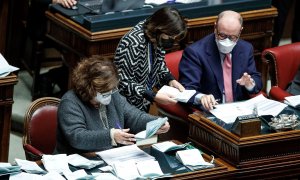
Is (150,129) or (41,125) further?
(41,125)

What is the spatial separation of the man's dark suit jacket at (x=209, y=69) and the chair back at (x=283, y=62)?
0.56 m

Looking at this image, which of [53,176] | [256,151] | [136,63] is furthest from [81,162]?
[136,63]

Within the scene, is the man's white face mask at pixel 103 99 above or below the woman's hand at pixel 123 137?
above

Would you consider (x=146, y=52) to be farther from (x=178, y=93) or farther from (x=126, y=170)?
(x=126, y=170)

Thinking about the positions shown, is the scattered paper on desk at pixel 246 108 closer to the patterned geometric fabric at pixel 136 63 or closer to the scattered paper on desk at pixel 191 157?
the scattered paper on desk at pixel 191 157

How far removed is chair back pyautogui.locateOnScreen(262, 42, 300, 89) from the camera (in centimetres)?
709

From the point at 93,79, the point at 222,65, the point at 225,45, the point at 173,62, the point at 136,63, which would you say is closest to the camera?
the point at 93,79

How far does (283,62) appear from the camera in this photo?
280 inches

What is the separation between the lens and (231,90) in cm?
654

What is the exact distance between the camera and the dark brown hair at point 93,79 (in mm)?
5527

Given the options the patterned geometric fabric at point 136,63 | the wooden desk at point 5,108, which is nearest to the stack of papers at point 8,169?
the wooden desk at point 5,108

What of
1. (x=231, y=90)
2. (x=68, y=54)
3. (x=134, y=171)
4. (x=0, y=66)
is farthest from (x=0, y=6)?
Result: (x=134, y=171)

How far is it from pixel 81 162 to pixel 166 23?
1282mm

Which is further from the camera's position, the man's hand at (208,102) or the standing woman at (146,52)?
the standing woman at (146,52)
